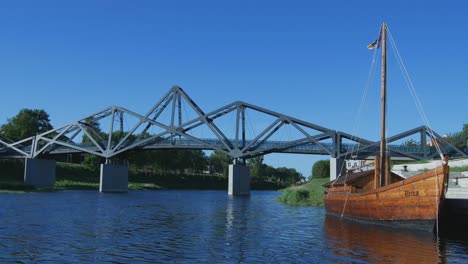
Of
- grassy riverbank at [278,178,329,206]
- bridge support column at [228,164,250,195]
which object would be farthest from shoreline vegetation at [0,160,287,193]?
grassy riverbank at [278,178,329,206]

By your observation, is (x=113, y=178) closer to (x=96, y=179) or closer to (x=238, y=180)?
(x=96, y=179)

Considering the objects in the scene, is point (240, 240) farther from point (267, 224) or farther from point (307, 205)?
point (307, 205)

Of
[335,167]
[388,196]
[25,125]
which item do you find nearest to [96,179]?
[25,125]

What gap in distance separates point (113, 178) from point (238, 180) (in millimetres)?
34193

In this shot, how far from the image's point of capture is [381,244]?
2300cm

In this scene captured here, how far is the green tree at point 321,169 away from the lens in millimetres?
142500

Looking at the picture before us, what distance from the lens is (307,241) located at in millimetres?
24656

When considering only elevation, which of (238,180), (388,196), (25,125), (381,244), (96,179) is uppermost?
(25,125)

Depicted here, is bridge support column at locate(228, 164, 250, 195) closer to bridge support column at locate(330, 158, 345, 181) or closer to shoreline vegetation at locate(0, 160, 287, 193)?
bridge support column at locate(330, 158, 345, 181)

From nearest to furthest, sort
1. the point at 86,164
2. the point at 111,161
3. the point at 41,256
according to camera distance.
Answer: the point at 41,256 → the point at 111,161 → the point at 86,164

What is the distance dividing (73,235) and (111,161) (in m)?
117

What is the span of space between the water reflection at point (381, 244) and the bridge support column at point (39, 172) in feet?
388

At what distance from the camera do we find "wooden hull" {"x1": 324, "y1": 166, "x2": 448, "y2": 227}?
25.8 m

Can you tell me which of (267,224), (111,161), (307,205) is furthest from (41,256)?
(111,161)
